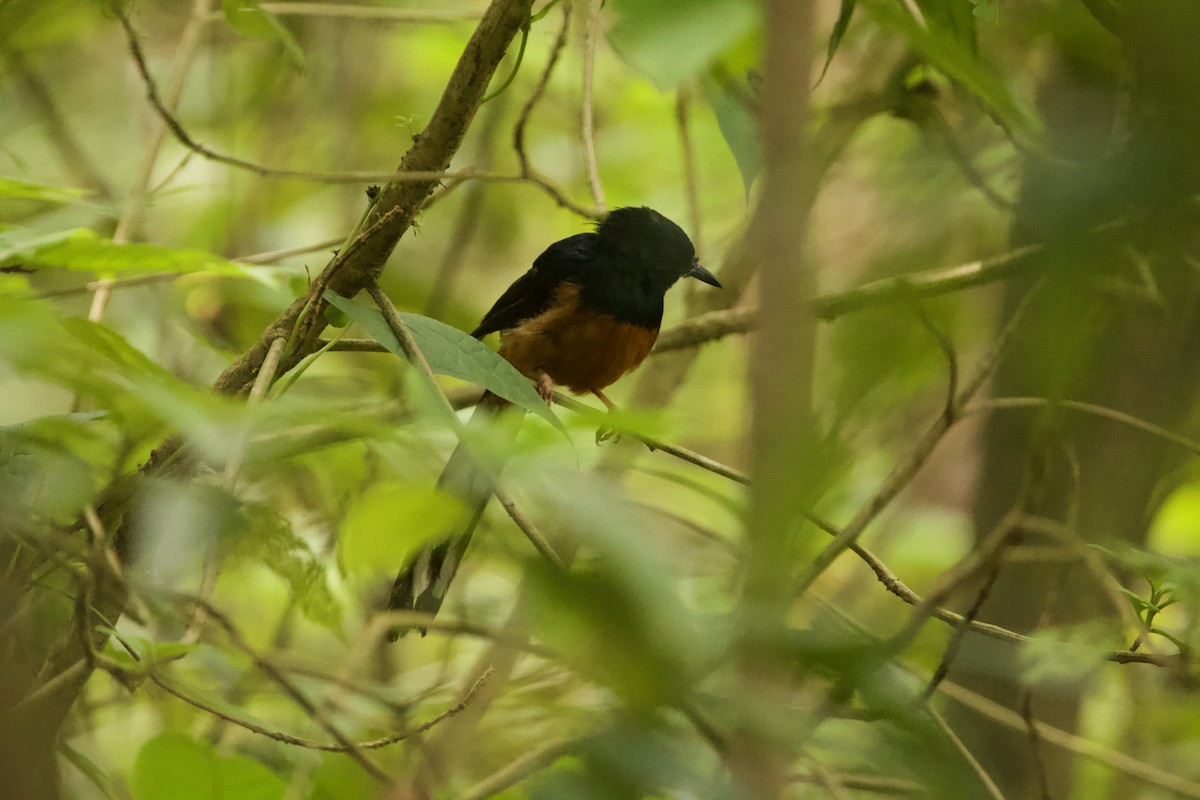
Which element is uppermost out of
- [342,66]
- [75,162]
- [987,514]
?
[342,66]

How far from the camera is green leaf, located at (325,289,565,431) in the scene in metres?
1.15

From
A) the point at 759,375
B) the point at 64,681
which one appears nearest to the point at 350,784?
the point at 64,681

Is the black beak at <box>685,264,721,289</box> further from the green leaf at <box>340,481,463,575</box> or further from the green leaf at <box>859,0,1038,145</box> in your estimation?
the green leaf at <box>340,481,463,575</box>

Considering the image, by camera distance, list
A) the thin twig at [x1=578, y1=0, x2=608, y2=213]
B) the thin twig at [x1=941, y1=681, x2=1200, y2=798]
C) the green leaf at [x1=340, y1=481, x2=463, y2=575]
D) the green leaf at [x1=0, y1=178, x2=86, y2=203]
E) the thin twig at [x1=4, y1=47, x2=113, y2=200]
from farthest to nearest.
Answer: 1. the thin twig at [x1=4, y1=47, x2=113, y2=200]
2. the thin twig at [x1=578, y1=0, x2=608, y2=213]
3. the green leaf at [x1=0, y1=178, x2=86, y2=203]
4. the thin twig at [x1=941, y1=681, x2=1200, y2=798]
5. the green leaf at [x1=340, y1=481, x2=463, y2=575]

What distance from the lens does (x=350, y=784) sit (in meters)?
1.35

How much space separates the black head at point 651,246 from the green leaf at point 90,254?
1.65 metres

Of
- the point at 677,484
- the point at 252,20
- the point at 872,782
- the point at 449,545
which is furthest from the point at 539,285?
the point at 872,782

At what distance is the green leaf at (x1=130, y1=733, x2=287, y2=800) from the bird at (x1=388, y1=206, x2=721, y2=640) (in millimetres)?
1586

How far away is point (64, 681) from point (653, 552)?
100cm

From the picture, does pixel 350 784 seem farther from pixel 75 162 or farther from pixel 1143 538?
pixel 75 162

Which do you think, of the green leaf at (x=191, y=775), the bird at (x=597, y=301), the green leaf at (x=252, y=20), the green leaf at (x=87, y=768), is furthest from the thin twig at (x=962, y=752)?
the bird at (x=597, y=301)

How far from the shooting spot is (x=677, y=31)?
865 mm

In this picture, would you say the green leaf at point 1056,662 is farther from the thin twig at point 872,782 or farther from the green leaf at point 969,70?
the green leaf at point 969,70

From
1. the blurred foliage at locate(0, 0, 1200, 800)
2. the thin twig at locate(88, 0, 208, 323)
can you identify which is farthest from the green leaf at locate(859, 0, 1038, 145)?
the thin twig at locate(88, 0, 208, 323)
